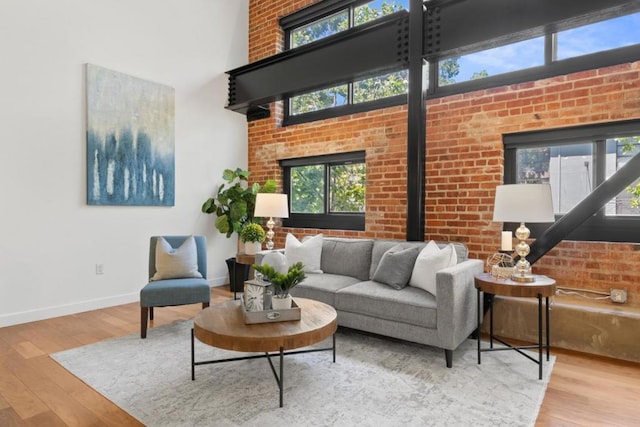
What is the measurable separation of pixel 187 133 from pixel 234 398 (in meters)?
3.84

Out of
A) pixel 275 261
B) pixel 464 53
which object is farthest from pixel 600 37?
pixel 275 261

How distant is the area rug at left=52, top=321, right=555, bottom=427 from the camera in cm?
202

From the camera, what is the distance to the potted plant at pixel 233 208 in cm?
508

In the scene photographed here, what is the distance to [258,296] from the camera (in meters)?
2.37

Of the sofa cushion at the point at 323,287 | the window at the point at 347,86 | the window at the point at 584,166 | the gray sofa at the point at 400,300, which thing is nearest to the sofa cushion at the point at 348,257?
the gray sofa at the point at 400,300

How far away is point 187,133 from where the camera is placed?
16.6ft

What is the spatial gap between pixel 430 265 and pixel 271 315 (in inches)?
55.9

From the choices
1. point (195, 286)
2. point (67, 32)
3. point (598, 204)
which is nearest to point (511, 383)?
point (598, 204)

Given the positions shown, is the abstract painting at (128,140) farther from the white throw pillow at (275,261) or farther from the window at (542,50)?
the window at (542,50)

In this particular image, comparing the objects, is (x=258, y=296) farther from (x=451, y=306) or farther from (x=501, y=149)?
(x=501, y=149)

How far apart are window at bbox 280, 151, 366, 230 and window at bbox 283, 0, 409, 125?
0.64 meters

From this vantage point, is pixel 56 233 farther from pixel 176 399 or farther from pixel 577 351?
pixel 577 351

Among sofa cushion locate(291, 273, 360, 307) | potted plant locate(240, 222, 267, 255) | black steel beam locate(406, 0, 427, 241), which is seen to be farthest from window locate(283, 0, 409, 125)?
sofa cushion locate(291, 273, 360, 307)

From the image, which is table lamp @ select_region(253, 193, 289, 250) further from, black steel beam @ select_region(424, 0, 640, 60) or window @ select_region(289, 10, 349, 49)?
window @ select_region(289, 10, 349, 49)
